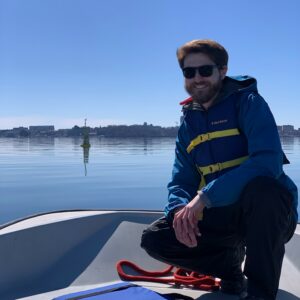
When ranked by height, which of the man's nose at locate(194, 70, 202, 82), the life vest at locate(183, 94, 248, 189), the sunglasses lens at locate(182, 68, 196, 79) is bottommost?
the life vest at locate(183, 94, 248, 189)

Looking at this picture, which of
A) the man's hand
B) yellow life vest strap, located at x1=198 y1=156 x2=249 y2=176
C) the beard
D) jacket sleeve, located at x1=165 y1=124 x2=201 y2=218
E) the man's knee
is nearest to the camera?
the man's knee

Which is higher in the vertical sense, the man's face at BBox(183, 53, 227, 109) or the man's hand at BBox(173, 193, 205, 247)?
the man's face at BBox(183, 53, 227, 109)

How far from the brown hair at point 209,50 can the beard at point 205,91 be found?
101 mm

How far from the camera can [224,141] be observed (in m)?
2.01

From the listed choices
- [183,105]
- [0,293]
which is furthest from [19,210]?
[183,105]

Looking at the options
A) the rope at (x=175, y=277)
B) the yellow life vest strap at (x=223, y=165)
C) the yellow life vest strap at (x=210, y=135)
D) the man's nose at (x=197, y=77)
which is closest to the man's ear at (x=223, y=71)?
the man's nose at (x=197, y=77)

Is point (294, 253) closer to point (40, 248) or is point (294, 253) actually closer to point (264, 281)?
point (264, 281)

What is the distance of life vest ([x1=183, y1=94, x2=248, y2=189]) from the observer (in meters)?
1.99

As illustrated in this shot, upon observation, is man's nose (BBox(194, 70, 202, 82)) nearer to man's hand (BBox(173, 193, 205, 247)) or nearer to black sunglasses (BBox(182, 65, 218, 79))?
black sunglasses (BBox(182, 65, 218, 79))

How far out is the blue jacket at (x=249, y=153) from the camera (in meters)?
1.78

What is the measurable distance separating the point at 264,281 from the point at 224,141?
0.65 meters

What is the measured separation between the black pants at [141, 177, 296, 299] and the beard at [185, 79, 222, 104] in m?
0.54

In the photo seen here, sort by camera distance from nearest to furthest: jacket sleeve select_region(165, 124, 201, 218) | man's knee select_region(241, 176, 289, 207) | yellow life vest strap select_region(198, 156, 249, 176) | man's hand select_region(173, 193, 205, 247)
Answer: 1. man's knee select_region(241, 176, 289, 207)
2. man's hand select_region(173, 193, 205, 247)
3. yellow life vest strap select_region(198, 156, 249, 176)
4. jacket sleeve select_region(165, 124, 201, 218)

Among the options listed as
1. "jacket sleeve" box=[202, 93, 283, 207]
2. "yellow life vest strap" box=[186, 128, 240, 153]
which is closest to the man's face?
"yellow life vest strap" box=[186, 128, 240, 153]
